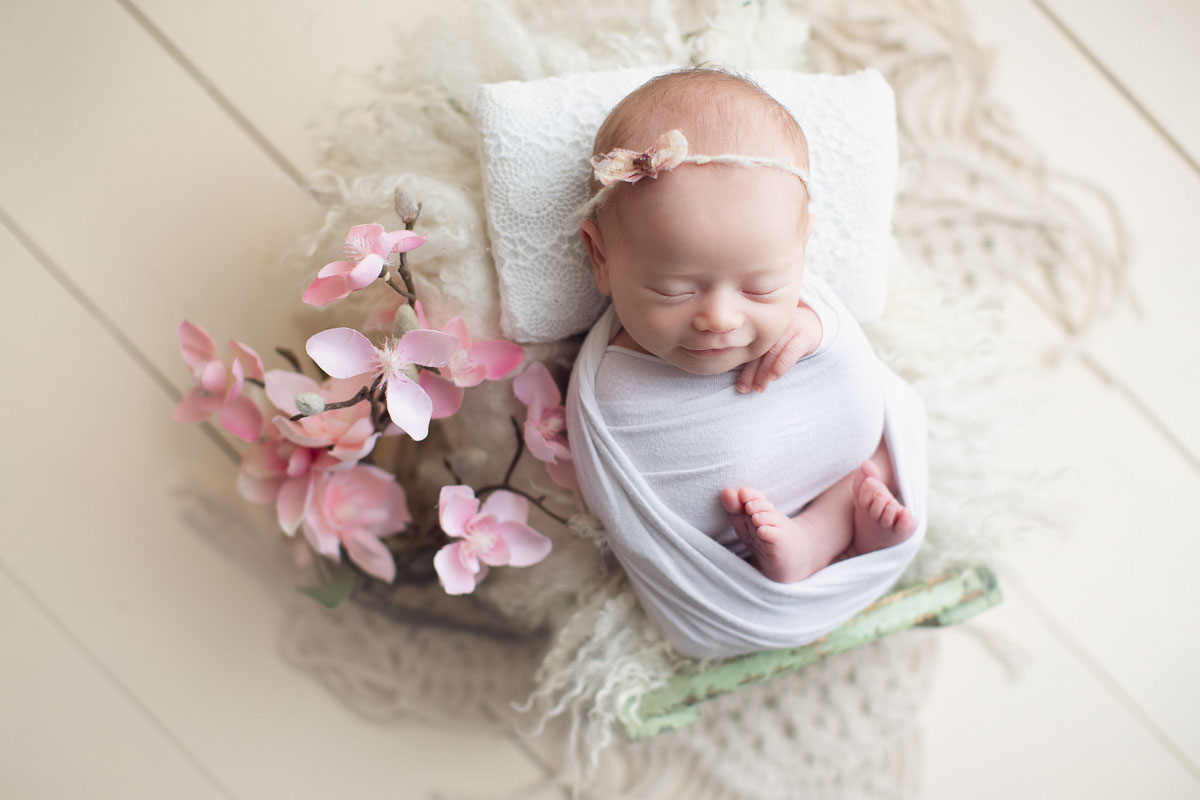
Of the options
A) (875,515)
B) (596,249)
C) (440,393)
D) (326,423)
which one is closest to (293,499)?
(326,423)

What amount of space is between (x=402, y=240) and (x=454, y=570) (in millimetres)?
388

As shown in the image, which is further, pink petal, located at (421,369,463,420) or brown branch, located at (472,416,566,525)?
brown branch, located at (472,416,566,525)

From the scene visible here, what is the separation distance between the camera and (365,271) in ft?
2.42

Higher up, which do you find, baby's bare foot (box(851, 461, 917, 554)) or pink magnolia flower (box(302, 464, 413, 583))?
pink magnolia flower (box(302, 464, 413, 583))

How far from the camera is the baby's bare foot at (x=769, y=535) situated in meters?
0.89

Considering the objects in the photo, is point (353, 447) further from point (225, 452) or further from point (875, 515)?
point (875, 515)

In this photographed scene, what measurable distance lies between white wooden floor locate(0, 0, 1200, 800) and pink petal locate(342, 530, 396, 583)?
1.18 feet

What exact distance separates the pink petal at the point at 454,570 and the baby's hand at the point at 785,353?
1.26ft

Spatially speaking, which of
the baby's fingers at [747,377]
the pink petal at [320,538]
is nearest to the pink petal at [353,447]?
the pink petal at [320,538]

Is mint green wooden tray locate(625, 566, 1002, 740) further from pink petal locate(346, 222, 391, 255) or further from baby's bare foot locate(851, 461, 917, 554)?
pink petal locate(346, 222, 391, 255)

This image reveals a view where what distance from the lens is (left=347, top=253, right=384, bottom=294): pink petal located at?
2.41 ft

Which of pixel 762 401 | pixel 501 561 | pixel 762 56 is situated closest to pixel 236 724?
pixel 501 561

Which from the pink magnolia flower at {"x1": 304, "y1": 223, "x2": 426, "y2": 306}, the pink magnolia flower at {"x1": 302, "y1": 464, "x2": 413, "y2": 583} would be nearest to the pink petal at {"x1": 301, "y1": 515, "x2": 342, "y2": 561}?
the pink magnolia flower at {"x1": 302, "y1": 464, "x2": 413, "y2": 583}

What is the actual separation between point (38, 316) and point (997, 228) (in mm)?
1558
